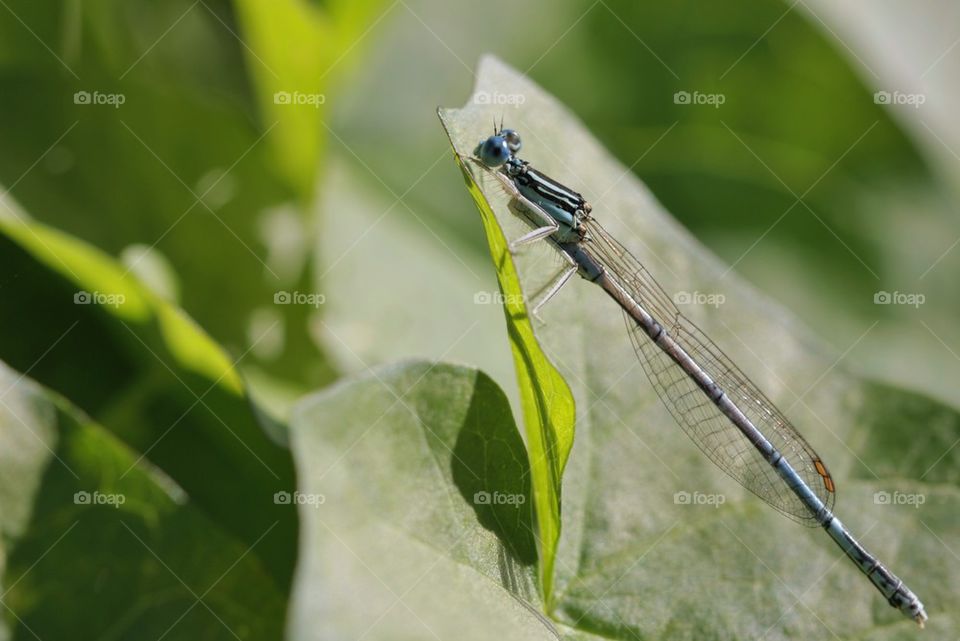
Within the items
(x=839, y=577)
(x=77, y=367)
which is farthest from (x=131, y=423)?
(x=839, y=577)

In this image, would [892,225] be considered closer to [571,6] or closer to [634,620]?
[571,6]

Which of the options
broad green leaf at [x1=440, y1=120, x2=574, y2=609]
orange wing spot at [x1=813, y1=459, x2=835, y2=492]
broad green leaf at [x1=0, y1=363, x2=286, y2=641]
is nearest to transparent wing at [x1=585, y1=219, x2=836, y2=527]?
orange wing spot at [x1=813, y1=459, x2=835, y2=492]

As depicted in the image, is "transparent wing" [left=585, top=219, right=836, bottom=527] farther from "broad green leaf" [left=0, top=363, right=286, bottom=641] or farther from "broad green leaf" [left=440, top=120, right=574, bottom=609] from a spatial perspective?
"broad green leaf" [left=0, top=363, right=286, bottom=641]

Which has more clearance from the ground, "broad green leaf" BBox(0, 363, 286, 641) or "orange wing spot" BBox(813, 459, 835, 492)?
"orange wing spot" BBox(813, 459, 835, 492)

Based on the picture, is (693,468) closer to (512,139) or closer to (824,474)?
(824,474)

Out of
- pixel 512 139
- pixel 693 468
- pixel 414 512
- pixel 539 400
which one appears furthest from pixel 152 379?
pixel 693 468

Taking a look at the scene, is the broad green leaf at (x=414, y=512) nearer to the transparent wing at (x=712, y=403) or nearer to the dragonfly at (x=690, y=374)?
the dragonfly at (x=690, y=374)

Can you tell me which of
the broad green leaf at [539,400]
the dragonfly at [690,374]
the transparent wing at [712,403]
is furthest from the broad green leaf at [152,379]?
the transparent wing at [712,403]
